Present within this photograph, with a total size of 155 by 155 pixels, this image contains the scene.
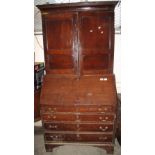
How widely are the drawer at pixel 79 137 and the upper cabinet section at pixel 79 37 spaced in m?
0.79

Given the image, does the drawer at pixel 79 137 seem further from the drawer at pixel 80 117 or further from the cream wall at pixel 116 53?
the cream wall at pixel 116 53

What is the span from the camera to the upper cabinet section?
7.84 feet

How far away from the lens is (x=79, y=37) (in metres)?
2.45

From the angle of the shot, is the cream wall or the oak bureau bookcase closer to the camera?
the oak bureau bookcase

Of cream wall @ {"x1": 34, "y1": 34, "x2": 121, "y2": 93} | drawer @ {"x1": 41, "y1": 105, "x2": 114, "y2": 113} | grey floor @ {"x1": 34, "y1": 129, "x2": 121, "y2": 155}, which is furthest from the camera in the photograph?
cream wall @ {"x1": 34, "y1": 34, "x2": 121, "y2": 93}

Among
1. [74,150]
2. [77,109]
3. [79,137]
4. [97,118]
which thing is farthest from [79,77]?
[74,150]

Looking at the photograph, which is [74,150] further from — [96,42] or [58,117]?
[96,42]

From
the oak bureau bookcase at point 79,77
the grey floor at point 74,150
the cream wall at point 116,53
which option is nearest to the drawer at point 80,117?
the oak bureau bookcase at point 79,77

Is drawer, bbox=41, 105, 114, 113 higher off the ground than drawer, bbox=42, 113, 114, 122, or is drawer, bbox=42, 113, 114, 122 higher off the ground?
drawer, bbox=41, 105, 114, 113

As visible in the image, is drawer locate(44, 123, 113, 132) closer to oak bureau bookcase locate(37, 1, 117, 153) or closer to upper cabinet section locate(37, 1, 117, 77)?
oak bureau bookcase locate(37, 1, 117, 153)

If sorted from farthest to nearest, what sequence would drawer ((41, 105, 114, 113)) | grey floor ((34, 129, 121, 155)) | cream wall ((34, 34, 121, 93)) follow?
cream wall ((34, 34, 121, 93)) < grey floor ((34, 129, 121, 155)) < drawer ((41, 105, 114, 113))

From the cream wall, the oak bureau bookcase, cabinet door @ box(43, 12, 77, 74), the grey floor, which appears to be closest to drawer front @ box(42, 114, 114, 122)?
the oak bureau bookcase

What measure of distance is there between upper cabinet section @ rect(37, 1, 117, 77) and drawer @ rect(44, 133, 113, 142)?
A: 0.79 m
